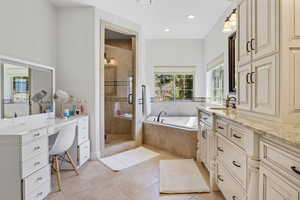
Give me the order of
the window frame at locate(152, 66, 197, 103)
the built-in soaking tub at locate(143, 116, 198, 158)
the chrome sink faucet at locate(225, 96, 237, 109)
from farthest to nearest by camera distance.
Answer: the window frame at locate(152, 66, 197, 103) → the built-in soaking tub at locate(143, 116, 198, 158) → the chrome sink faucet at locate(225, 96, 237, 109)

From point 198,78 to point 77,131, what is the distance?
3.88 meters

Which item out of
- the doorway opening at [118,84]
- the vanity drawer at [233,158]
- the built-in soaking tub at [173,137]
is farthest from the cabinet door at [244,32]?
the doorway opening at [118,84]

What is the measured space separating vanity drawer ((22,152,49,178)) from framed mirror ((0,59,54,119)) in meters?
0.66

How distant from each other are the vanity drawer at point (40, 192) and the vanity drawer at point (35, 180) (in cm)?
3

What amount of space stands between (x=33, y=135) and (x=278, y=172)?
6.32 feet

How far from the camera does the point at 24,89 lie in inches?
100

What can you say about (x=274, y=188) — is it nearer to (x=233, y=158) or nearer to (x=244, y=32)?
(x=233, y=158)

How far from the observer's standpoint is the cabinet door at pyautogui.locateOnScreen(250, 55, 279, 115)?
1382 mm

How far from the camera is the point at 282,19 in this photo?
4.25ft

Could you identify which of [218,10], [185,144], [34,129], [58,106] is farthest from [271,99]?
[58,106]

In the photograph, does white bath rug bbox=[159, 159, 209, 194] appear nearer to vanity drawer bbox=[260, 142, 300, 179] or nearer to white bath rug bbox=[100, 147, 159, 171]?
white bath rug bbox=[100, 147, 159, 171]

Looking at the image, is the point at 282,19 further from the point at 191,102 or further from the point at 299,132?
the point at 191,102

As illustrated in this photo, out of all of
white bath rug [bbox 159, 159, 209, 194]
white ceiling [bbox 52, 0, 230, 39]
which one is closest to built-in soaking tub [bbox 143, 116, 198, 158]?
white bath rug [bbox 159, 159, 209, 194]

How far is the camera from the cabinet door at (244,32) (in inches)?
69.4
